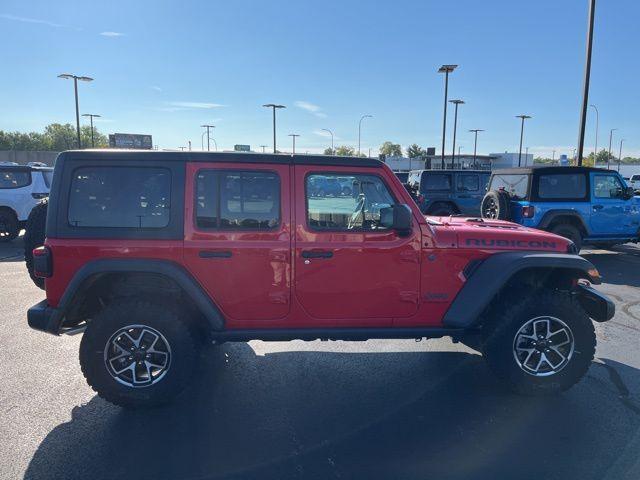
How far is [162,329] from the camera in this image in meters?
3.49

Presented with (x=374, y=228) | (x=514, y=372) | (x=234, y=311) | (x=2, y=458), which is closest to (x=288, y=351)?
Answer: (x=234, y=311)

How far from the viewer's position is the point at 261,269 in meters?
3.54

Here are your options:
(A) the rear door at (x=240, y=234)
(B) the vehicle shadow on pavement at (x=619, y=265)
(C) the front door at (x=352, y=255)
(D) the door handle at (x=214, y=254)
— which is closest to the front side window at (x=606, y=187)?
(B) the vehicle shadow on pavement at (x=619, y=265)

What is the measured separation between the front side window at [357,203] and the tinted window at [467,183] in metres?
10.9

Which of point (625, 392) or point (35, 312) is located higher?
point (35, 312)

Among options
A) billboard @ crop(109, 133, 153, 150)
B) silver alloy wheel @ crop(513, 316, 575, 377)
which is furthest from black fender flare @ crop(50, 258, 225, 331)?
billboard @ crop(109, 133, 153, 150)

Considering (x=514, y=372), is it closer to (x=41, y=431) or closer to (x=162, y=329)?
(x=162, y=329)

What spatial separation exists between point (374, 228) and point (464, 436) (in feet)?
5.39

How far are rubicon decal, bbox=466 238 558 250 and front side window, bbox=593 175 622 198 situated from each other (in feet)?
21.6

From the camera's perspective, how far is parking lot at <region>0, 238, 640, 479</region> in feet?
9.36

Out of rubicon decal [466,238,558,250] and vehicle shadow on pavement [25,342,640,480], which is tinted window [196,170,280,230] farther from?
rubicon decal [466,238,558,250]

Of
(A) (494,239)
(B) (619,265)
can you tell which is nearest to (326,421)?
(A) (494,239)

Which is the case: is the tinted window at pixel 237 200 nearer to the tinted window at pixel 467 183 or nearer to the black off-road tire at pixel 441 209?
the black off-road tire at pixel 441 209

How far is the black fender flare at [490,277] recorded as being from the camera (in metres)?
3.61
